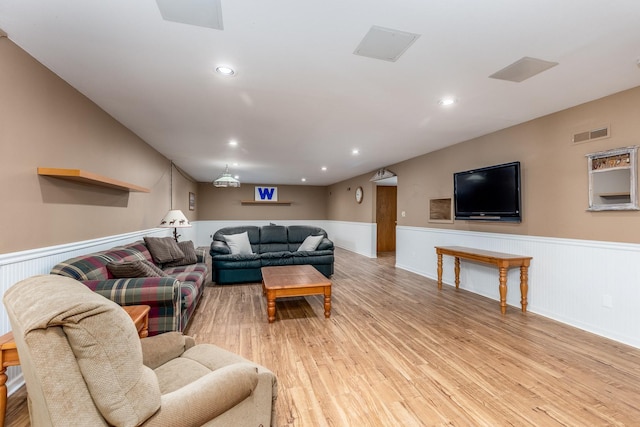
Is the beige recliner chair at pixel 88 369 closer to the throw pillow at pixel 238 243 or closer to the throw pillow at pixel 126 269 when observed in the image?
the throw pillow at pixel 126 269

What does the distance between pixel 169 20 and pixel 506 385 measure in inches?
129

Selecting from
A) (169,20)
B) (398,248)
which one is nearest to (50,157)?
(169,20)

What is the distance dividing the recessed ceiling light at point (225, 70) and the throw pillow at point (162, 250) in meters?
2.59

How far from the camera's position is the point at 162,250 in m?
3.91

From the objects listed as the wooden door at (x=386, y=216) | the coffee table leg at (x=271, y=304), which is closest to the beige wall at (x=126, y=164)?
the coffee table leg at (x=271, y=304)

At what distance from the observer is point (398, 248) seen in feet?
20.8

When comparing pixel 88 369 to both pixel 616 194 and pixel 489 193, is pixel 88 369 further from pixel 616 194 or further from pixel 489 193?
pixel 489 193

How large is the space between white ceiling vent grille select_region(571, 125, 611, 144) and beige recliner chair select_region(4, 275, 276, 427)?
3.94m

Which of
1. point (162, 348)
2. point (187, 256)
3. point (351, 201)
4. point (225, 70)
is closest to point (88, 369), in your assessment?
point (162, 348)

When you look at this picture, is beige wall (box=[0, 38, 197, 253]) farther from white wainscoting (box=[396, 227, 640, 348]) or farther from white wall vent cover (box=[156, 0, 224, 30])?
white wainscoting (box=[396, 227, 640, 348])

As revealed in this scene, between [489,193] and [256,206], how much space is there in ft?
26.9

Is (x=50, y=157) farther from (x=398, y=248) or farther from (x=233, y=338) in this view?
(x=398, y=248)

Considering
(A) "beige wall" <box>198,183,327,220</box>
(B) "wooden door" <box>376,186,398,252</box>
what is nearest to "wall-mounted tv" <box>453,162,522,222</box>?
(B) "wooden door" <box>376,186,398,252</box>

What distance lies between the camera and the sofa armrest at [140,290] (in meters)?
2.22
